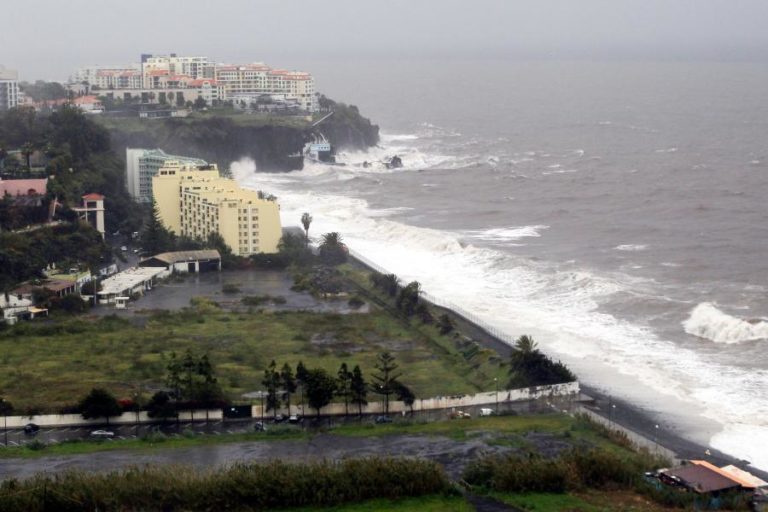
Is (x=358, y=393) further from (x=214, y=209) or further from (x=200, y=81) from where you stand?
(x=200, y=81)

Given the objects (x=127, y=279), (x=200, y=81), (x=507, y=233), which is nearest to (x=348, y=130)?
(x=200, y=81)

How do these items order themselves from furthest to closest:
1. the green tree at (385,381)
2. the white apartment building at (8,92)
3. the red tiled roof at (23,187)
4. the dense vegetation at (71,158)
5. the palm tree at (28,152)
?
1. the white apartment building at (8,92)
2. the palm tree at (28,152)
3. the dense vegetation at (71,158)
4. the red tiled roof at (23,187)
5. the green tree at (385,381)

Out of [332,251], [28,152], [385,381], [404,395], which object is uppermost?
[28,152]

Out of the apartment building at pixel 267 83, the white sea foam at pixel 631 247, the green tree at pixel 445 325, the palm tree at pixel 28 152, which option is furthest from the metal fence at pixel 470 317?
the apartment building at pixel 267 83

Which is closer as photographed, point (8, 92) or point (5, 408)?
point (5, 408)

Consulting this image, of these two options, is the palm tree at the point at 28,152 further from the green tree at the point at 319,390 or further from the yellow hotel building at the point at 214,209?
the green tree at the point at 319,390

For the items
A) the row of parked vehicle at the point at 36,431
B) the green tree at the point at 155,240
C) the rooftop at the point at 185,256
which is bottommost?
the row of parked vehicle at the point at 36,431

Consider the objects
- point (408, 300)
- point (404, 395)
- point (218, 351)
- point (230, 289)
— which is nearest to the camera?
point (404, 395)
